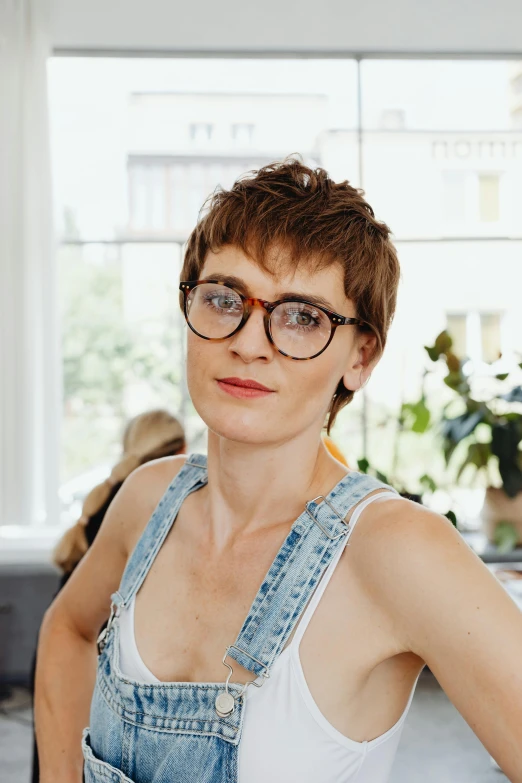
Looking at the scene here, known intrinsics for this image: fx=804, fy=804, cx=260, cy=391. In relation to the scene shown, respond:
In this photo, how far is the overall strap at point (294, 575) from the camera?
848mm

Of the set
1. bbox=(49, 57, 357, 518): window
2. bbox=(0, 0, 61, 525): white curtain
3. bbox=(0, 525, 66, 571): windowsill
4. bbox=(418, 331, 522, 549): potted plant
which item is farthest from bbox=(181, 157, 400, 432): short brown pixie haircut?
bbox=(49, 57, 357, 518): window

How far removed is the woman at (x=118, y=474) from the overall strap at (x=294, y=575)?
955mm

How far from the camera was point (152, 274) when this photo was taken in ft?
14.8

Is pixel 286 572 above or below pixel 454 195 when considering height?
below

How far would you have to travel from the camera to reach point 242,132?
4.46 m

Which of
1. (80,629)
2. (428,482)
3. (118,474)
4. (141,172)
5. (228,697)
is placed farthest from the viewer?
(141,172)

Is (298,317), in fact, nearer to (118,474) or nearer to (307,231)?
(307,231)

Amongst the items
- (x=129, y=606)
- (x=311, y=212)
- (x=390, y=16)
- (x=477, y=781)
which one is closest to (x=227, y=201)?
(x=311, y=212)

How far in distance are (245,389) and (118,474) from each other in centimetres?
121

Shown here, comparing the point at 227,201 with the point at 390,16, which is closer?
the point at 227,201

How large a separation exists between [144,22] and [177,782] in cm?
413

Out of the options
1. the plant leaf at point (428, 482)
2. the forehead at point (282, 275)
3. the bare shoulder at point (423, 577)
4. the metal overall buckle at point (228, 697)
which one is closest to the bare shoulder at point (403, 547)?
the bare shoulder at point (423, 577)

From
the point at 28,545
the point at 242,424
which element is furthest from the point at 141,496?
the point at 28,545

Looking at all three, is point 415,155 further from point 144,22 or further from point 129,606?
point 129,606
